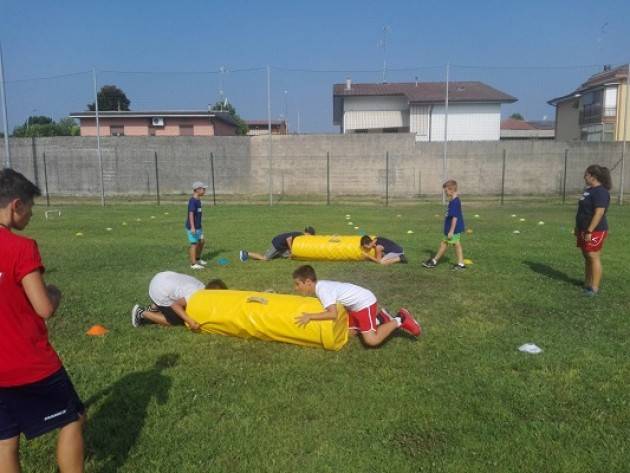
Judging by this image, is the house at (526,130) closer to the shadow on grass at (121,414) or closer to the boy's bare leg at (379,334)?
the boy's bare leg at (379,334)

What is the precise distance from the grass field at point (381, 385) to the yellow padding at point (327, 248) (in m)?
1.10

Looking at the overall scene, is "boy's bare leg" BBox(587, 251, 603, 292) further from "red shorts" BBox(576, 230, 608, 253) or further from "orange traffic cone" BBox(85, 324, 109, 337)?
"orange traffic cone" BBox(85, 324, 109, 337)

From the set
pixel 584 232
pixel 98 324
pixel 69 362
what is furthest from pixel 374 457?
pixel 584 232

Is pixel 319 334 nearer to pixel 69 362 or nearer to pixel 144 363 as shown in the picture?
pixel 144 363

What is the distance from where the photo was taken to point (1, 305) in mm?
2740

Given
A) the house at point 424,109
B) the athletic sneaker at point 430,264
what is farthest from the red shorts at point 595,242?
the house at point 424,109

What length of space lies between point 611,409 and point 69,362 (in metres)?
5.16

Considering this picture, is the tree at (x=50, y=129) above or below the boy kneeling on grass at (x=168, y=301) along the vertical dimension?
above

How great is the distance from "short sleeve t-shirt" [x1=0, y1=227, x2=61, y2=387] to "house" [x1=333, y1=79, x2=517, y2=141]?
131 ft

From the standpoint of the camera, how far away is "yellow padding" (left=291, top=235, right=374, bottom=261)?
1099cm

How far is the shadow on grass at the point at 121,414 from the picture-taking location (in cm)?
389

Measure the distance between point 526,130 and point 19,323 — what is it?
228ft

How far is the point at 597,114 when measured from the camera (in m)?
41.4

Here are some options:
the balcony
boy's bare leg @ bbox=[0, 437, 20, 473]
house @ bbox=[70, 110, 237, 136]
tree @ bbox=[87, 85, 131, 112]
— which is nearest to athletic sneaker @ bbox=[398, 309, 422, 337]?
boy's bare leg @ bbox=[0, 437, 20, 473]
